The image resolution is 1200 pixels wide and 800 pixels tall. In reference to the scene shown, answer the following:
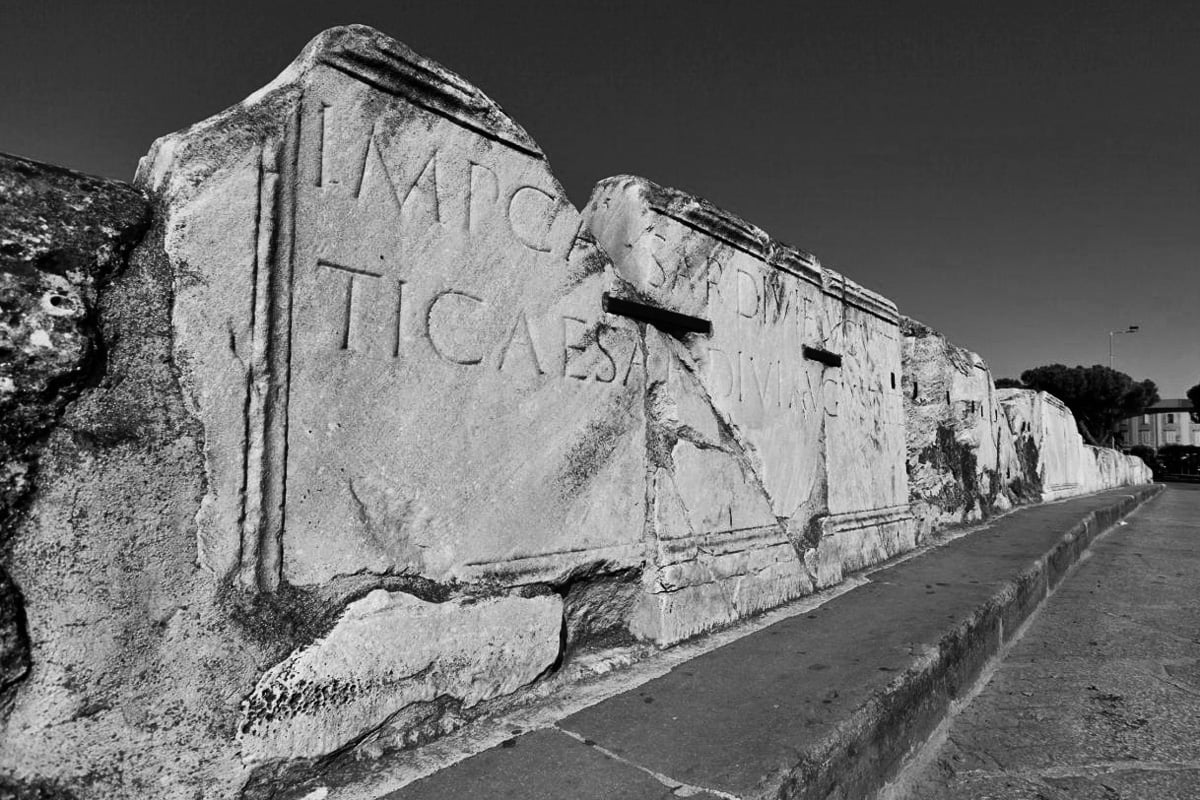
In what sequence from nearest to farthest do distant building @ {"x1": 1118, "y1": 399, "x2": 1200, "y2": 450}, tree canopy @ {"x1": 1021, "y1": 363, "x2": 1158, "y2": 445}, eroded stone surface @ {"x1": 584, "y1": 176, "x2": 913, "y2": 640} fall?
eroded stone surface @ {"x1": 584, "y1": 176, "x2": 913, "y2": 640}
tree canopy @ {"x1": 1021, "y1": 363, "x2": 1158, "y2": 445}
distant building @ {"x1": 1118, "y1": 399, "x2": 1200, "y2": 450}

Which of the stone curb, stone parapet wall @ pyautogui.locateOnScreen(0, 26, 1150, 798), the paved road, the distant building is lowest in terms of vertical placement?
the paved road

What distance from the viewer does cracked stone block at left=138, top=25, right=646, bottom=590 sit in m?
1.25

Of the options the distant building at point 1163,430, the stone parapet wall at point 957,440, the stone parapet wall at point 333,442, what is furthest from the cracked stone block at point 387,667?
the distant building at point 1163,430

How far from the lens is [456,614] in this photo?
4.97ft

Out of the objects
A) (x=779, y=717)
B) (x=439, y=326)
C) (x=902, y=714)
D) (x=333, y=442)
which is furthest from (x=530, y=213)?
(x=902, y=714)

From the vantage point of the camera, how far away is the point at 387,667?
1385 mm

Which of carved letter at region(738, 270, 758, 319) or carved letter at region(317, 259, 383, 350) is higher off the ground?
carved letter at region(738, 270, 758, 319)

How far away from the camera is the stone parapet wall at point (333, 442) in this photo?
1.08m

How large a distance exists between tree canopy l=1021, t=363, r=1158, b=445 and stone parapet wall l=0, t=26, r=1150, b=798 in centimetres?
3857

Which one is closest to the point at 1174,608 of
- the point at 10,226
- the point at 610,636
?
the point at 610,636

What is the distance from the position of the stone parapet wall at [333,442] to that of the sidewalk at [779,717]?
0.78 ft

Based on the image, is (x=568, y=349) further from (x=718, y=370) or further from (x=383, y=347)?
(x=718, y=370)

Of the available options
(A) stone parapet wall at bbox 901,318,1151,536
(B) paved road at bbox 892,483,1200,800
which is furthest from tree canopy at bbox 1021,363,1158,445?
(B) paved road at bbox 892,483,1200,800

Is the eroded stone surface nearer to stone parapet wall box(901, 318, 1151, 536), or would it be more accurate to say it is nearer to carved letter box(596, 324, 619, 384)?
carved letter box(596, 324, 619, 384)
